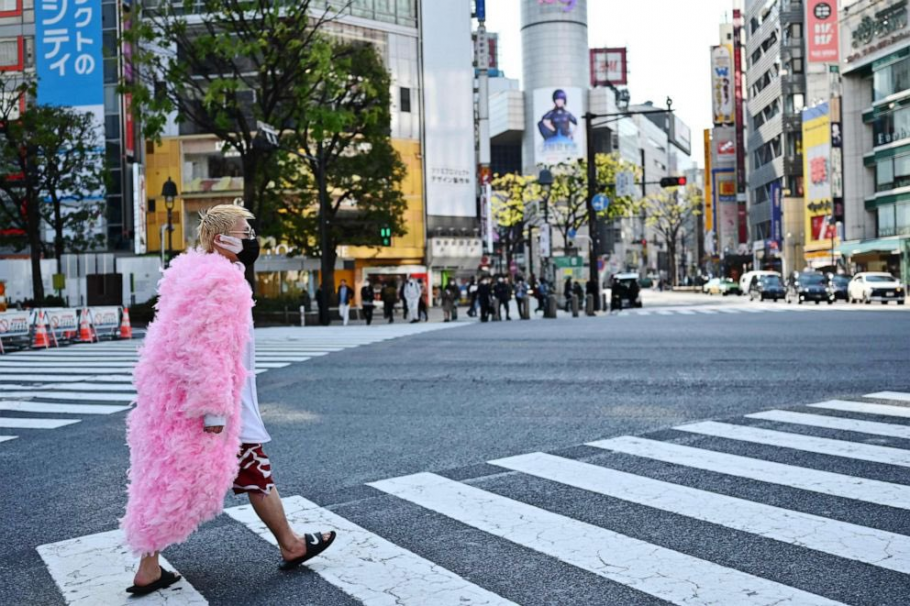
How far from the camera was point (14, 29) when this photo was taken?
2099 inches

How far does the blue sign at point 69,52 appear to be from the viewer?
4966cm

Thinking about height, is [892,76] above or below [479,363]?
above

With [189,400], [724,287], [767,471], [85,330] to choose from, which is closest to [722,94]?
[724,287]

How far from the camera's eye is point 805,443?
23.8 ft

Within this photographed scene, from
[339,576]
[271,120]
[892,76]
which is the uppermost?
[892,76]

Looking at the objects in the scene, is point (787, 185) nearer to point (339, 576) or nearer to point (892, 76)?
point (892, 76)

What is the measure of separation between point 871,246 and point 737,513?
57.5 meters

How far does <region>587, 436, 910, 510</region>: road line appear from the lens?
5.55 m

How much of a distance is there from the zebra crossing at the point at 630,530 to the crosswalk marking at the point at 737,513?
0.04ft

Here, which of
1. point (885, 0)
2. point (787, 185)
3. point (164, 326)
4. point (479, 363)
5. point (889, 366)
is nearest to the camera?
point (164, 326)

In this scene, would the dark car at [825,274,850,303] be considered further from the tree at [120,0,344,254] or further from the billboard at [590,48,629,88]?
the billboard at [590,48,629,88]

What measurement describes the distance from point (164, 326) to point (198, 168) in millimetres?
53205

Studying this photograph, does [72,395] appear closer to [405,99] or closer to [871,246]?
[405,99]

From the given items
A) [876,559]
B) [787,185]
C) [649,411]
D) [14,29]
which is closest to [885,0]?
[787,185]
